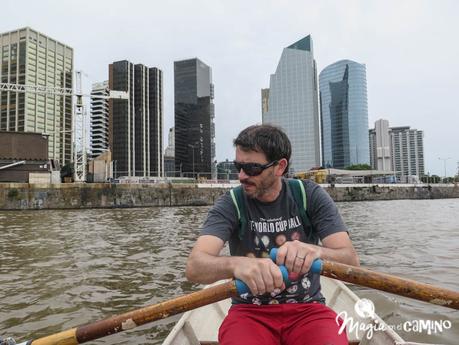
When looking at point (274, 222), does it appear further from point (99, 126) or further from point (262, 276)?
point (99, 126)

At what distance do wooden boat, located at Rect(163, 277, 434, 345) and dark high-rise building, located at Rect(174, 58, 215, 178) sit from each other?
120301 millimetres

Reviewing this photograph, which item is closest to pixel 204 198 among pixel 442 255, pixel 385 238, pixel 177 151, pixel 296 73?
pixel 385 238

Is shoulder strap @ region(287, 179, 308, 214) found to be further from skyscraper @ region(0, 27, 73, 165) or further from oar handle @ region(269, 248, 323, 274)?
skyscraper @ region(0, 27, 73, 165)

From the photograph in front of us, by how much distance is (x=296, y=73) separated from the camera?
14675cm

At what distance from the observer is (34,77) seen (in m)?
88.5

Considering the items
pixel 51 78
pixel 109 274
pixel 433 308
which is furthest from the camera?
pixel 51 78

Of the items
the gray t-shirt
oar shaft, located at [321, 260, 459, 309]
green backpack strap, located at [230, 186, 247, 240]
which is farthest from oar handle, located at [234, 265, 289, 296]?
green backpack strap, located at [230, 186, 247, 240]

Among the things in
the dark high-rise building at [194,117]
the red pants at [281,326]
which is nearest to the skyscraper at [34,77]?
the dark high-rise building at [194,117]

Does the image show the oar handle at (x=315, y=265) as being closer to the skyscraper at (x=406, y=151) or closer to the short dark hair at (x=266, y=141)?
the short dark hair at (x=266, y=141)

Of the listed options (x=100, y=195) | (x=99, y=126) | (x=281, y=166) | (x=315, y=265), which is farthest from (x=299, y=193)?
(x=99, y=126)

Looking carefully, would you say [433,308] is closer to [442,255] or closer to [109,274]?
[442,255]

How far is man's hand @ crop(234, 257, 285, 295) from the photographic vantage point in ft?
6.40

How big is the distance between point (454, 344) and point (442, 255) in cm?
589

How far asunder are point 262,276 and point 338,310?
261 centimetres
